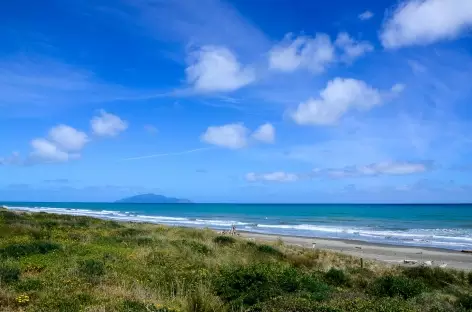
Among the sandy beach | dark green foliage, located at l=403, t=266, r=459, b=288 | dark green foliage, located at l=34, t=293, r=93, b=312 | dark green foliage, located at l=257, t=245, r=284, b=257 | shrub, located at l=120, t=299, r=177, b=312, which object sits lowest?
the sandy beach

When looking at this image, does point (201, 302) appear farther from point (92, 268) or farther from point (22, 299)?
point (92, 268)

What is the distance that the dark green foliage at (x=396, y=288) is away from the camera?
37.8 ft

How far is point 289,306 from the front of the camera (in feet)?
24.6

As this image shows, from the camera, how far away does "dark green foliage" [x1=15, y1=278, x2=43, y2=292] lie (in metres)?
9.18

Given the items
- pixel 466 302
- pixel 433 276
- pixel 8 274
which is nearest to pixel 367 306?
pixel 466 302

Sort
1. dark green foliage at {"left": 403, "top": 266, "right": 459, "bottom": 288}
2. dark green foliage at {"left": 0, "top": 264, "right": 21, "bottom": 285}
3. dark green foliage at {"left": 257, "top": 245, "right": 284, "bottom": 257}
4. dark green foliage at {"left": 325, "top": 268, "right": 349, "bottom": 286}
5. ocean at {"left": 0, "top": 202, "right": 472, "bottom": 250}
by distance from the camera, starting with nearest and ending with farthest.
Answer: dark green foliage at {"left": 0, "top": 264, "right": 21, "bottom": 285}
dark green foliage at {"left": 325, "top": 268, "right": 349, "bottom": 286}
dark green foliage at {"left": 403, "top": 266, "right": 459, "bottom": 288}
dark green foliage at {"left": 257, "top": 245, "right": 284, "bottom": 257}
ocean at {"left": 0, "top": 202, "right": 472, "bottom": 250}

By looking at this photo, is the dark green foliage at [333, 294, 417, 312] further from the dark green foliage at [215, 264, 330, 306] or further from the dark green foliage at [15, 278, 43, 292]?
the dark green foliage at [15, 278, 43, 292]

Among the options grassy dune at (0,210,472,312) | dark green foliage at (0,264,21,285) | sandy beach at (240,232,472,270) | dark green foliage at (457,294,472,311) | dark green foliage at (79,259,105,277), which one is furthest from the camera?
sandy beach at (240,232,472,270)

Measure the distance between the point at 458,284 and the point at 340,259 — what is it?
241 inches

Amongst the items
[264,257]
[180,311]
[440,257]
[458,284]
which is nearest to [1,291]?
[180,311]

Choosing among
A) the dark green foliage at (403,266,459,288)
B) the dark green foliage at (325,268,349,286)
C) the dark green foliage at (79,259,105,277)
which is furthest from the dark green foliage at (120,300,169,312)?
the dark green foliage at (403,266,459,288)

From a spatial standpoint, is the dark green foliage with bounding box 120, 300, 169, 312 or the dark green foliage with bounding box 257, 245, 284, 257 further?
the dark green foliage with bounding box 257, 245, 284, 257

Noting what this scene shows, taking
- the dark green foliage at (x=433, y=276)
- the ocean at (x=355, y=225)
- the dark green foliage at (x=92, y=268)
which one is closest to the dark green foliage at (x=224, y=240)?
the dark green foliage at (x=433, y=276)

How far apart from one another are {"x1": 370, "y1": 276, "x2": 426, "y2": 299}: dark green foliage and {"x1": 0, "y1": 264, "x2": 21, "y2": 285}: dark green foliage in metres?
8.88
